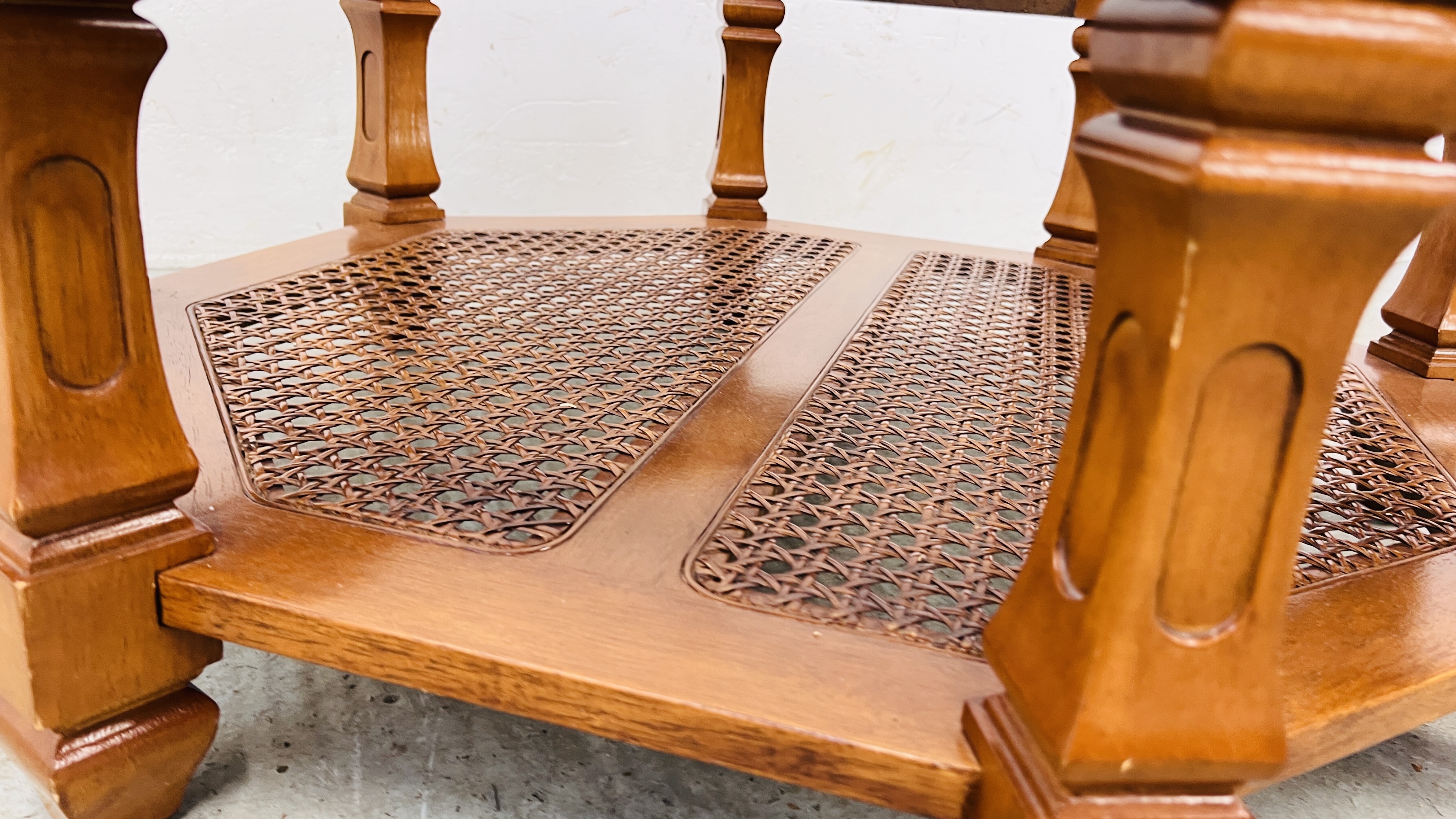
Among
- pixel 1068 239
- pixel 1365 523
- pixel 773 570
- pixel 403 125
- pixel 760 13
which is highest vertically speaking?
pixel 760 13

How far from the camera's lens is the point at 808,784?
0.54 meters

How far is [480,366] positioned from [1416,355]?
1185 mm

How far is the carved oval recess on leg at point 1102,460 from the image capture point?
0.42 m

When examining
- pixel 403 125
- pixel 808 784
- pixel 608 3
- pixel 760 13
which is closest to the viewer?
pixel 808 784

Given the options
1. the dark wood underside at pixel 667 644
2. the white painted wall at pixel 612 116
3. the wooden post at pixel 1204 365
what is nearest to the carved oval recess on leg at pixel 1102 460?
the wooden post at pixel 1204 365

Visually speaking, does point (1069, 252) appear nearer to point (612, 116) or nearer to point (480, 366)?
point (480, 366)

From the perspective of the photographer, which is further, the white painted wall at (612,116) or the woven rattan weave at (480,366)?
the white painted wall at (612,116)

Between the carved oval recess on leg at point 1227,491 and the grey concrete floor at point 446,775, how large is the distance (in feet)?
1.60

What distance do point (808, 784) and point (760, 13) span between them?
133 centimetres

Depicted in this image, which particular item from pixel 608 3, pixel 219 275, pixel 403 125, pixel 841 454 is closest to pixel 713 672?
pixel 841 454

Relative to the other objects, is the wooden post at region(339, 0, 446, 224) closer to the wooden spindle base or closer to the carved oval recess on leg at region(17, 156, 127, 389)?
the wooden spindle base

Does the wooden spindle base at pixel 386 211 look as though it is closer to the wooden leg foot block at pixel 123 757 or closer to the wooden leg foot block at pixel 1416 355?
the wooden leg foot block at pixel 123 757

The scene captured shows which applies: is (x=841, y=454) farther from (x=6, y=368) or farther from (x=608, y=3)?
(x=608, y=3)

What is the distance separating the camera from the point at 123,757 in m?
0.66
